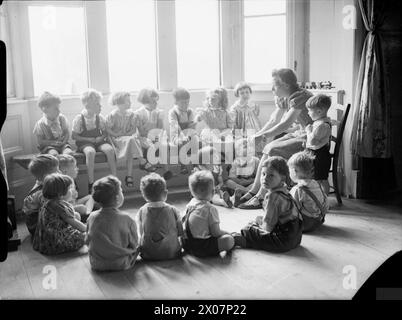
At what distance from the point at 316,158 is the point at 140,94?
184cm

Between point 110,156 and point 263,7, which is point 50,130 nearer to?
point 110,156

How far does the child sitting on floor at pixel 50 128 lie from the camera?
4.36 metres

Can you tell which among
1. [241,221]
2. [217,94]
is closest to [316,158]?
[241,221]

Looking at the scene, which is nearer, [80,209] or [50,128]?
[80,209]

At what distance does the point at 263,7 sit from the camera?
5227mm

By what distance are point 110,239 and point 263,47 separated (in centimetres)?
326

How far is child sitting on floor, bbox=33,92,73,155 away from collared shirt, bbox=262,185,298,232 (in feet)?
6.68

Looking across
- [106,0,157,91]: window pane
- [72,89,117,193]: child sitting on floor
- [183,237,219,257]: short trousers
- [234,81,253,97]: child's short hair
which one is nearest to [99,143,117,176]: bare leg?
[72,89,117,193]: child sitting on floor

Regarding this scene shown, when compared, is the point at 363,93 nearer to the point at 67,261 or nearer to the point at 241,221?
the point at 241,221

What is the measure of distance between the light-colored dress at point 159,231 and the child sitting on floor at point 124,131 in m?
1.56

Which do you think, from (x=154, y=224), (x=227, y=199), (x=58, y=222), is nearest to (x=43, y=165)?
(x=58, y=222)

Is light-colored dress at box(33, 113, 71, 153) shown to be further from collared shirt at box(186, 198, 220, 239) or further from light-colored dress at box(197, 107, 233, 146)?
collared shirt at box(186, 198, 220, 239)

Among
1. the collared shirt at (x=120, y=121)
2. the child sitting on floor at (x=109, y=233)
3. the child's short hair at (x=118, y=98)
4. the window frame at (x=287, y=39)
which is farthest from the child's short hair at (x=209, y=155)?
the child sitting on floor at (x=109, y=233)

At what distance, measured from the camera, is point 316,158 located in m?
4.02
